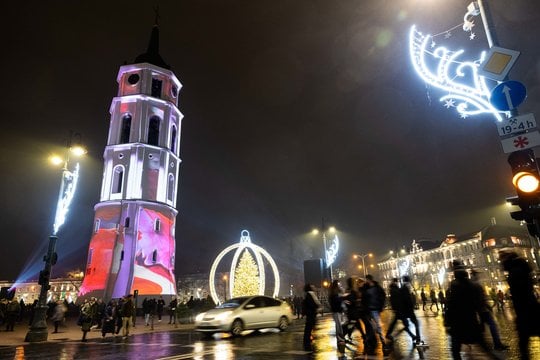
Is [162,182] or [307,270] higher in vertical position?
[162,182]

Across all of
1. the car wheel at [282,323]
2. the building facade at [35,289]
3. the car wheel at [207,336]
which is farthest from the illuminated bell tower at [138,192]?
the building facade at [35,289]

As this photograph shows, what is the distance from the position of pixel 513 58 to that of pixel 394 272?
12200 cm

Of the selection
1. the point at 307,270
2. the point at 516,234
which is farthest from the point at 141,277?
the point at 516,234

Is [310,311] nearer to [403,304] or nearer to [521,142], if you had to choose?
[403,304]

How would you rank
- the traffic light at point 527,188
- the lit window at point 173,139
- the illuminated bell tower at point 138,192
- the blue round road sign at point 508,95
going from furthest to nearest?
1. the lit window at point 173,139
2. the illuminated bell tower at point 138,192
3. the blue round road sign at point 508,95
4. the traffic light at point 527,188

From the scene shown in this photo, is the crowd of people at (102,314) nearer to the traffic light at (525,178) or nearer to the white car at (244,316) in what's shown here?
the white car at (244,316)

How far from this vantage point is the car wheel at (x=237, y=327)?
14.0m

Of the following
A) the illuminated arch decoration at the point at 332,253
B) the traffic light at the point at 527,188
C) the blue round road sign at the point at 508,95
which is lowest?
the traffic light at the point at 527,188

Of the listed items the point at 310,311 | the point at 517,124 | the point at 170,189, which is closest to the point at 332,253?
the point at 170,189

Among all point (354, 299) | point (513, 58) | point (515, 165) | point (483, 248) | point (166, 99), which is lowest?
point (354, 299)

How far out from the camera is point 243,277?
114 ft

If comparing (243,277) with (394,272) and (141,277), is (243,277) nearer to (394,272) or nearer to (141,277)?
(141,277)

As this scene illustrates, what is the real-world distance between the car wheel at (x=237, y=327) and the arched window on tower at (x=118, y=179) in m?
29.8

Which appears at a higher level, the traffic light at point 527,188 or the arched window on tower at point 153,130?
the arched window on tower at point 153,130
